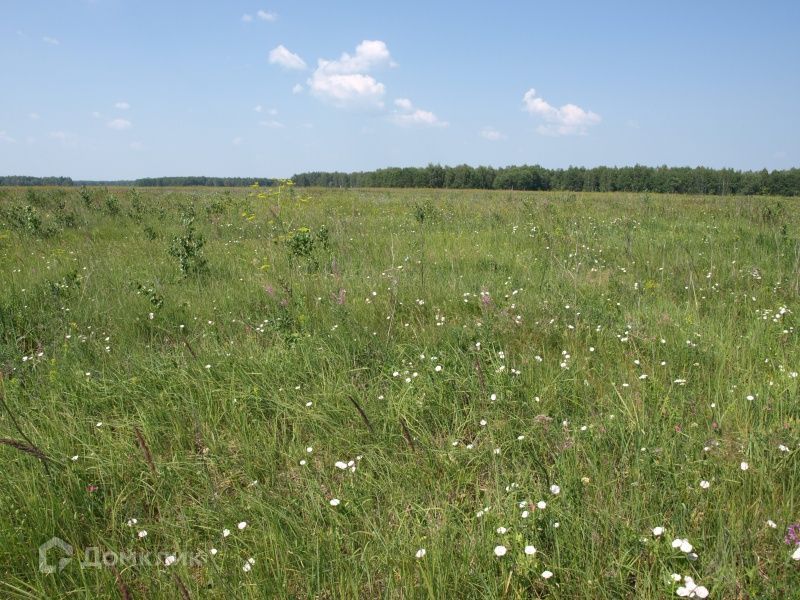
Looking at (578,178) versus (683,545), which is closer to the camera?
(683,545)

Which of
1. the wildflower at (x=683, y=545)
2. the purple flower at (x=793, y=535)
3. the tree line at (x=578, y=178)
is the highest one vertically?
the tree line at (x=578, y=178)

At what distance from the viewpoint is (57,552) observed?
1.88m

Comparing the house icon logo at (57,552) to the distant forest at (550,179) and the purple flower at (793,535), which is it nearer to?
the purple flower at (793,535)

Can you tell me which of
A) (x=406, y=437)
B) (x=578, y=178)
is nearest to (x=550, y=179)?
(x=578, y=178)

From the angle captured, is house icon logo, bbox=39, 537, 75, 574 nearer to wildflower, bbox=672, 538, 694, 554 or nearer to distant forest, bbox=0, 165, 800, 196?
wildflower, bbox=672, 538, 694, 554

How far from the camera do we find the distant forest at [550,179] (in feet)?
252

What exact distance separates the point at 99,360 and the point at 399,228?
21.3 ft

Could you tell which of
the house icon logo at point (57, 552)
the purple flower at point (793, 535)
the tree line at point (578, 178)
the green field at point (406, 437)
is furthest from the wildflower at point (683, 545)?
the tree line at point (578, 178)

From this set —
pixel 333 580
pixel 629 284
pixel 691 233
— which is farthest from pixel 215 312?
pixel 691 233

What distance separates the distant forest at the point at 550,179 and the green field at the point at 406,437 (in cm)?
7777

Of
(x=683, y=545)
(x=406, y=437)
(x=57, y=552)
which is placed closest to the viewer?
(x=683, y=545)

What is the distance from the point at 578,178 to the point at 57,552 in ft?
370

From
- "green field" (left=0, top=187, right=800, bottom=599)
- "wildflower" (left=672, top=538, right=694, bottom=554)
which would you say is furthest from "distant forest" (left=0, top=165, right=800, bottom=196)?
"wildflower" (left=672, top=538, right=694, bottom=554)

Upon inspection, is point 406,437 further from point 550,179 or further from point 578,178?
point 550,179
